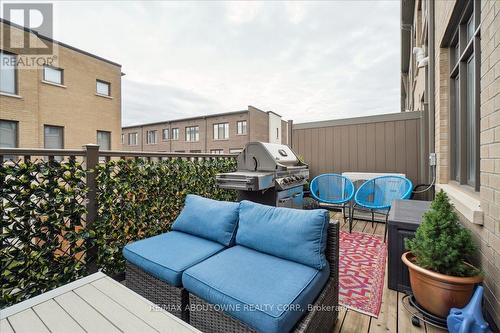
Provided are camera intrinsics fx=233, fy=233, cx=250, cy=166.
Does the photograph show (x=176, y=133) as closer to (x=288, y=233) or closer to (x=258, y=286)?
(x=288, y=233)

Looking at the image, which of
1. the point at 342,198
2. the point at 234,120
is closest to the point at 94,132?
the point at 234,120

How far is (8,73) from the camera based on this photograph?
8047mm

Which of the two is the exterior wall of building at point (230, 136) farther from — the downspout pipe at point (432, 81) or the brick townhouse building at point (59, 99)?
the downspout pipe at point (432, 81)

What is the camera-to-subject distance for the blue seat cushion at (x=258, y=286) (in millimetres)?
1159

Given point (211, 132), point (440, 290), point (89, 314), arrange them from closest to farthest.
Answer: point (89, 314) → point (440, 290) → point (211, 132)

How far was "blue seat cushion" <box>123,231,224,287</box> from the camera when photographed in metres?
1.62

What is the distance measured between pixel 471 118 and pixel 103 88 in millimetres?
12994

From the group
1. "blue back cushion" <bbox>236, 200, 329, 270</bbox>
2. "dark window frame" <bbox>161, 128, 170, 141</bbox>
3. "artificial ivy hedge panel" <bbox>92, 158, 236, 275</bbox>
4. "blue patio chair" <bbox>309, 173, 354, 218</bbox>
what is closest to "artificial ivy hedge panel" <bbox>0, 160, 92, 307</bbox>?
"artificial ivy hedge panel" <bbox>92, 158, 236, 275</bbox>

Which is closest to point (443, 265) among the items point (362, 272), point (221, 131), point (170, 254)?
point (362, 272)

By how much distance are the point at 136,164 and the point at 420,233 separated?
2.71 m

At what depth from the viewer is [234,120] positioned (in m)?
17.9

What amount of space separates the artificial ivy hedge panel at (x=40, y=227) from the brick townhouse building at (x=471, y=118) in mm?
3006

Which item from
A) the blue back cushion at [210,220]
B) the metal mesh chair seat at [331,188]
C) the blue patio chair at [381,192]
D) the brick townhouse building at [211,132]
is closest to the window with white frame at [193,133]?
the brick townhouse building at [211,132]
